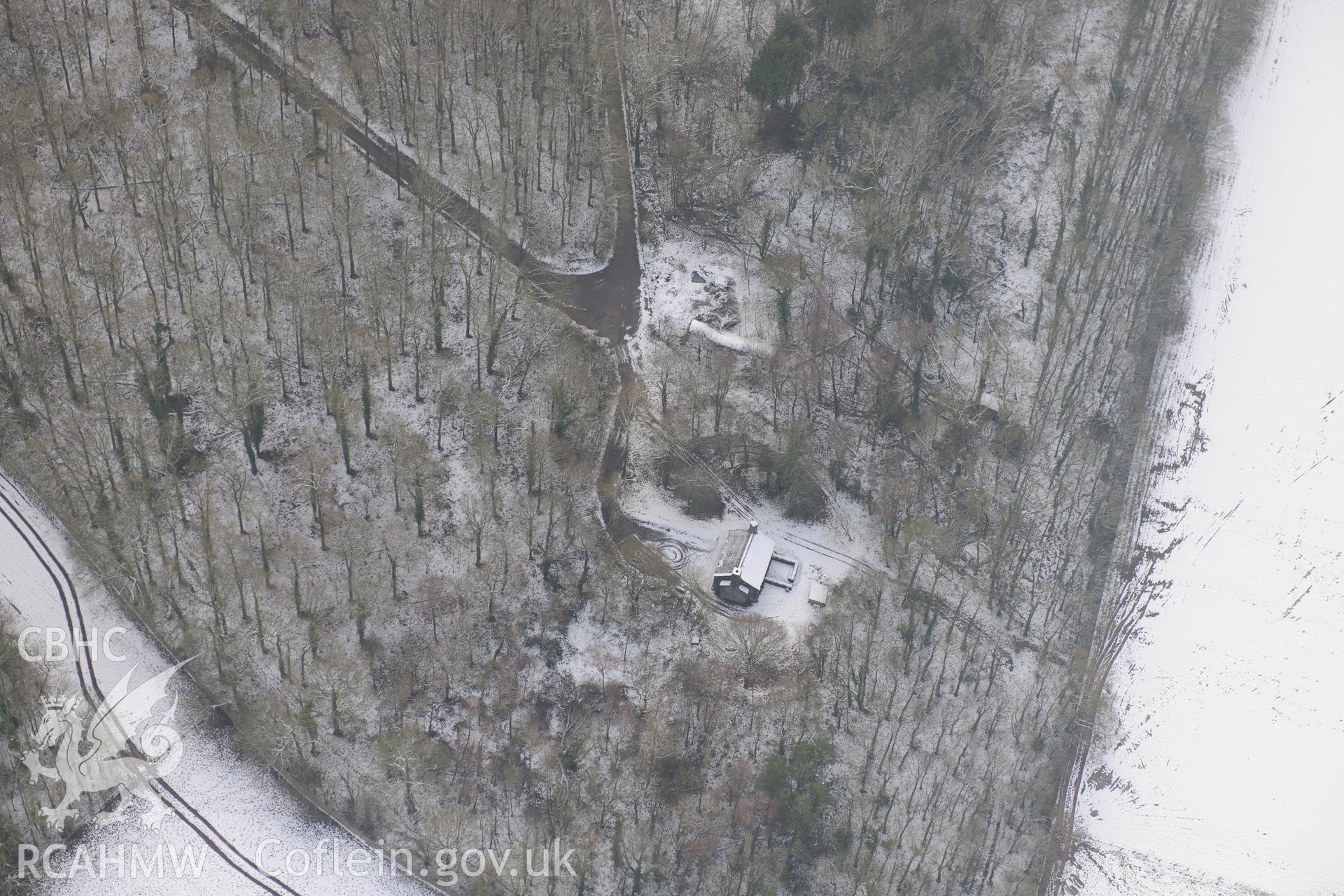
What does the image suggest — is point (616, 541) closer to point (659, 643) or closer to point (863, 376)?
point (659, 643)

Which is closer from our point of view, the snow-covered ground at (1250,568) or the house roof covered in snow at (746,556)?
the snow-covered ground at (1250,568)

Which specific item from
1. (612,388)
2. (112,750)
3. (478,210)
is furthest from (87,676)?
(478,210)

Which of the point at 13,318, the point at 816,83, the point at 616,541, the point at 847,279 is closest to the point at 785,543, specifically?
the point at 616,541

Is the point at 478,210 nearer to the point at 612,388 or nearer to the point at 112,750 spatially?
the point at 612,388

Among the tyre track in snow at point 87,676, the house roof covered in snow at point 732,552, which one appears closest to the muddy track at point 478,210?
the house roof covered in snow at point 732,552

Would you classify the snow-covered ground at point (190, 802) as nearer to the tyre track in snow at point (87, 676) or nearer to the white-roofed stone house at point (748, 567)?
the tyre track in snow at point (87, 676)

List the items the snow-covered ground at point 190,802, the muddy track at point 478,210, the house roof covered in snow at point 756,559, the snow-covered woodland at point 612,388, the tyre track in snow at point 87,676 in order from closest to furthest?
the snow-covered ground at point 190,802 < the tyre track in snow at point 87,676 < the snow-covered woodland at point 612,388 < the house roof covered in snow at point 756,559 < the muddy track at point 478,210

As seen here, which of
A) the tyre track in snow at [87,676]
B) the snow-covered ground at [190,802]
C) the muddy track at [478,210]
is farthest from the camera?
the muddy track at [478,210]

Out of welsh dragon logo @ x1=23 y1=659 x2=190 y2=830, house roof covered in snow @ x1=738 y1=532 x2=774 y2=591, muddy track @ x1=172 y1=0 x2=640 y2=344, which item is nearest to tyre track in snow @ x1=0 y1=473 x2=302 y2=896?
welsh dragon logo @ x1=23 y1=659 x2=190 y2=830

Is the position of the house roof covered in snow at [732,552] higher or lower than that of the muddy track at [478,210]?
lower
